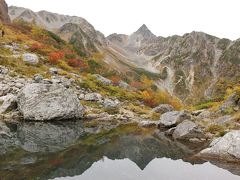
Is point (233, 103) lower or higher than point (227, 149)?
higher

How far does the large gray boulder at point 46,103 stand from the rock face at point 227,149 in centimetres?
1650

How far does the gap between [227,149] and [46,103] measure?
1841cm

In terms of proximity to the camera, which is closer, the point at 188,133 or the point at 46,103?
the point at 188,133

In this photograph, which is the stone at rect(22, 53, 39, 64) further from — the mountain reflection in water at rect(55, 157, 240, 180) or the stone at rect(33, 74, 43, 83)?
the mountain reflection in water at rect(55, 157, 240, 180)

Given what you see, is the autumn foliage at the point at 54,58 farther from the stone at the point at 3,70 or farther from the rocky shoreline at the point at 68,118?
the stone at the point at 3,70

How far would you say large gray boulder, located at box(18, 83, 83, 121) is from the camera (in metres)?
31.1

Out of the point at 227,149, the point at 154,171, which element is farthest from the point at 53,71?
the point at 154,171

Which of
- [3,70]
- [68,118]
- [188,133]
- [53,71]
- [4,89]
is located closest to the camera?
[188,133]

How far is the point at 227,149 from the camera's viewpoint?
1839 centimetres

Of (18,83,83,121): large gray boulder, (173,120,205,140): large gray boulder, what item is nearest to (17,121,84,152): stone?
(18,83,83,121): large gray boulder

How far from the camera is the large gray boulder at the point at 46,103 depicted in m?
31.1

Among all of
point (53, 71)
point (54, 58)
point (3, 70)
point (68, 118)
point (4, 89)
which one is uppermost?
point (54, 58)

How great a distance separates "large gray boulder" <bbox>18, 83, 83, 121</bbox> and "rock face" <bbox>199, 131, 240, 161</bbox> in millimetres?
16504

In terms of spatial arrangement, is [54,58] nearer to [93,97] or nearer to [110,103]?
[93,97]
